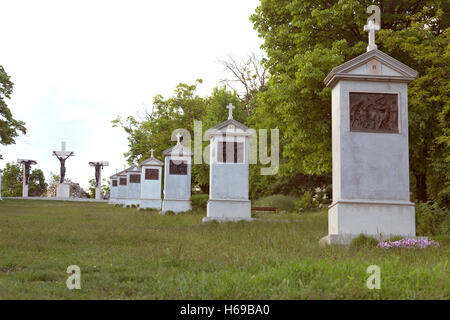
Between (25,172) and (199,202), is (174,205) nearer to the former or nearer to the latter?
(199,202)

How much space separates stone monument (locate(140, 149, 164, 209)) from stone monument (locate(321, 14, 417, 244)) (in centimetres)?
1948

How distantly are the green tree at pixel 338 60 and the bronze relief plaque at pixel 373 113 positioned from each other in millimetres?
2780

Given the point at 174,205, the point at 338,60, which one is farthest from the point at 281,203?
the point at 338,60

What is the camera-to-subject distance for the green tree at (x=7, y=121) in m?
35.0

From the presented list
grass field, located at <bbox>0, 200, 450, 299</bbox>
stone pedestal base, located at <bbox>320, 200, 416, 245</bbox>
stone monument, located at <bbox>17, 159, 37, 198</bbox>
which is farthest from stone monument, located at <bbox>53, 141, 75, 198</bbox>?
stone pedestal base, located at <bbox>320, 200, 416, 245</bbox>

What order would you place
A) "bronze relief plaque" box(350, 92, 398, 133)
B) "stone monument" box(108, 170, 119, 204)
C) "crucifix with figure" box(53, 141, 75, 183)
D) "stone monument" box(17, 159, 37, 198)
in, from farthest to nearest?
"crucifix with figure" box(53, 141, 75, 183), "stone monument" box(17, 159, 37, 198), "stone monument" box(108, 170, 119, 204), "bronze relief plaque" box(350, 92, 398, 133)

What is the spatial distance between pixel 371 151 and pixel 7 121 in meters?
32.1

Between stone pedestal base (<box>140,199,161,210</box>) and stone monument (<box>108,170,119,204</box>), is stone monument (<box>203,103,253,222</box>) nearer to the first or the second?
stone pedestal base (<box>140,199,161,210</box>)

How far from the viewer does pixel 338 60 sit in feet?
44.3

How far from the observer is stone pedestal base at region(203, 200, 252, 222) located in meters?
17.0

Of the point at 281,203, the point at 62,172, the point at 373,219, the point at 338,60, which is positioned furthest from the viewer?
the point at 62,172

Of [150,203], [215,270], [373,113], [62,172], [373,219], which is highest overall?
[62,172]

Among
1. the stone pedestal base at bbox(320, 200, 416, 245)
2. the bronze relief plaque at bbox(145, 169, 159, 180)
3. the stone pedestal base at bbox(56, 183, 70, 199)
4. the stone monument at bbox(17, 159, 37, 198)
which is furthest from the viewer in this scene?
the stone pedestal base at bbox(56, 183, 70, 199)
